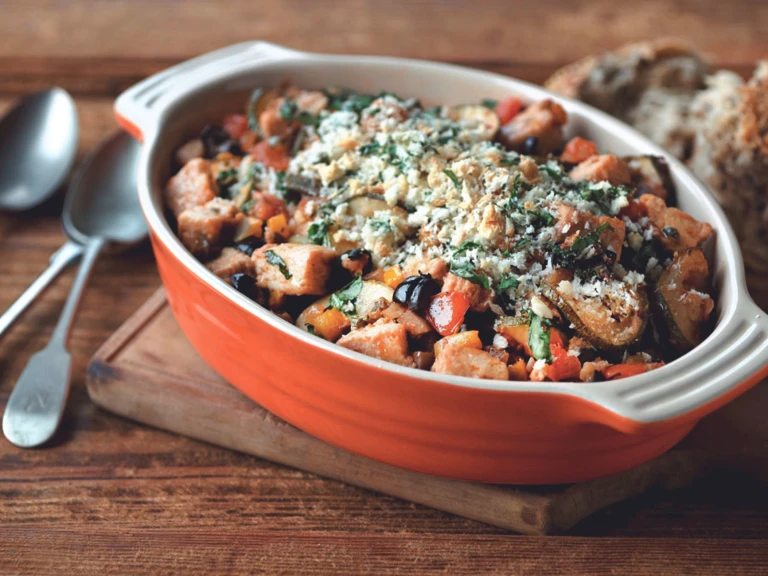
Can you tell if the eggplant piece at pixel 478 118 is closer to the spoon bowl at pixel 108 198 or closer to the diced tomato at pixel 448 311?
the diced tomato at pixel 448 311

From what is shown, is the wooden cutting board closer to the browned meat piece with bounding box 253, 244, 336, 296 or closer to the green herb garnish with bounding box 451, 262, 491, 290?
the browned meat piece with bounding box 253, 244, 336, 296

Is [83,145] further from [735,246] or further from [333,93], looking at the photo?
[735,246]

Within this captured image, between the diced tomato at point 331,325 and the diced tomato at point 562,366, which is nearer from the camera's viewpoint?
the diced tomato at point 562,366

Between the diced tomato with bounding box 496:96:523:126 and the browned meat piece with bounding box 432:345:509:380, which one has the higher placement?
the diced tomato with bounding box 496:96:523:126

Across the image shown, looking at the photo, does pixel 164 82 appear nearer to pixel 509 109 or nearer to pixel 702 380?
pixel 509 109

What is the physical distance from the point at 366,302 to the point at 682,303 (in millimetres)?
851

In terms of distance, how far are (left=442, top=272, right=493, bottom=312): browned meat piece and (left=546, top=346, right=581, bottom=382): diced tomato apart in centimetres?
22

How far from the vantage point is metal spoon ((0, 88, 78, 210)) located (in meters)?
3.53

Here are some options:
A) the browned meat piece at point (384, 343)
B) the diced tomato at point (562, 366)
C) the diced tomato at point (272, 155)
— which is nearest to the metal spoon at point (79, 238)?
the diced tomato at point (272, 155)

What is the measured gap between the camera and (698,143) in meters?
3.34

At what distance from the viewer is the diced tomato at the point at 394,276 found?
2.33 m

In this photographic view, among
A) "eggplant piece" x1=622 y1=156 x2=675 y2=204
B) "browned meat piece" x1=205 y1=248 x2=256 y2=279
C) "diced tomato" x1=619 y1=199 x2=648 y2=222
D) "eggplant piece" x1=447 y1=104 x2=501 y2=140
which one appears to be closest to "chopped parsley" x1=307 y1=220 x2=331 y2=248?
"browned meat piece" x1=205 y1=248 x2=256 y2=279

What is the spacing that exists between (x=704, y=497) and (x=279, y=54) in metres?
2.19

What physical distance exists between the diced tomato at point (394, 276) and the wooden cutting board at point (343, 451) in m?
0.51
